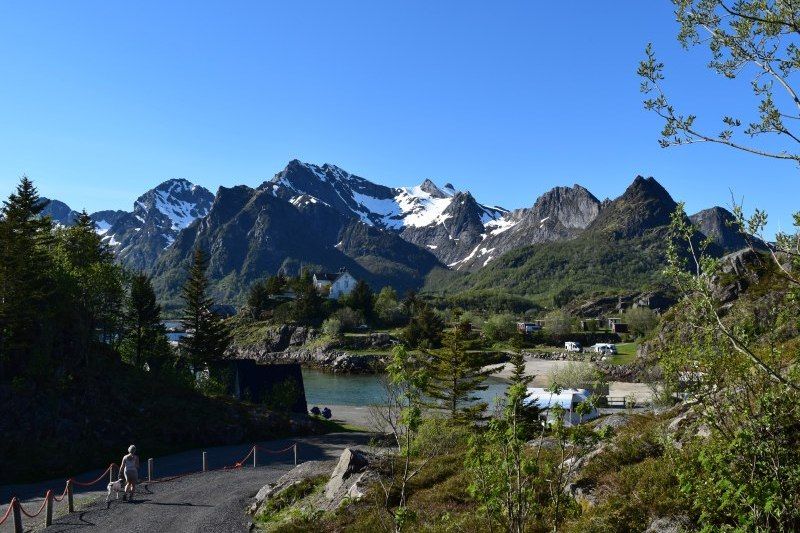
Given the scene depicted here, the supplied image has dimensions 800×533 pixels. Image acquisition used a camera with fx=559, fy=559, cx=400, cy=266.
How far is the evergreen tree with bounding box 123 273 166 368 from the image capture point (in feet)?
166

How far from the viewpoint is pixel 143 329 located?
5481 cm

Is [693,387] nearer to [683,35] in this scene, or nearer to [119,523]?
[683,35]

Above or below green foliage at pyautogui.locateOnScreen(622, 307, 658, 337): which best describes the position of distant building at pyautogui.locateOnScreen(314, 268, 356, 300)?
above

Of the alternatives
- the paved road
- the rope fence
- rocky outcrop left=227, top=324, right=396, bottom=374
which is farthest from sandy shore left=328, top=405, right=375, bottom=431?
rocky outcrop left=227, top=324, right=396, bottom=374

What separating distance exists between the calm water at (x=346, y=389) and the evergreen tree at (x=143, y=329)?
56.2 ft

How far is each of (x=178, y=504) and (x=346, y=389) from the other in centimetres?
5771

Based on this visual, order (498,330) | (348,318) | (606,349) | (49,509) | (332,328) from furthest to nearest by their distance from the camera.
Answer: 1. (348,318)
2. (498,330)
3. (332,328)
4. (606,349)
5. (49,509)

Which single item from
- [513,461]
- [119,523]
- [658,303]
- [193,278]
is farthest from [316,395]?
[658,303]

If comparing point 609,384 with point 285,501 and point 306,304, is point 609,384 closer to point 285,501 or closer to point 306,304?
point 285,501

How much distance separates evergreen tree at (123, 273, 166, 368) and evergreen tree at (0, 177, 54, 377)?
→ 1448 centimetres

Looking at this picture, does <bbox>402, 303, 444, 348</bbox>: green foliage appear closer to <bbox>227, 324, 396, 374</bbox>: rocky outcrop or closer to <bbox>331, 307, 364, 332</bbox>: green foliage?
<bbox>227, 324, 396, 374</bbox>: rocky outcrop

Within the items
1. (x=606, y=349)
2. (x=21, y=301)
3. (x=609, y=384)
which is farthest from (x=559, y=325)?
(x=21, y=301)

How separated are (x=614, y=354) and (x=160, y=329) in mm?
80209

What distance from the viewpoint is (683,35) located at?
26.3 ft
